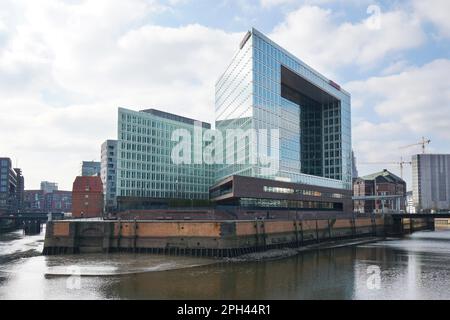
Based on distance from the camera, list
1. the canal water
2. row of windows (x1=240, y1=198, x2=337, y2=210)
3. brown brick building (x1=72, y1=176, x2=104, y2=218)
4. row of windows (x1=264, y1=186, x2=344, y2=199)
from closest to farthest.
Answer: the canal water, row of windows (x1=240, y1=198, x2=337, y2=210), row of windows (x1=264, y1=186, x2=344, y2=199), brown brick building (x1=72, y1=176, x2=104, y2=218)

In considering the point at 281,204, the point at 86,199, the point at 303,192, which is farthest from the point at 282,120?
the point at 86,199

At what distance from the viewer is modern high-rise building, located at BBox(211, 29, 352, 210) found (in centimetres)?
10769

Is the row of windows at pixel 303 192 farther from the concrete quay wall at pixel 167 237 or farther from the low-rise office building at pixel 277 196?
the concrete quay wall at pixel 167 237

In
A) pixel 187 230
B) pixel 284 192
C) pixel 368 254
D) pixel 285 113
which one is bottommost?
pixel 368 254

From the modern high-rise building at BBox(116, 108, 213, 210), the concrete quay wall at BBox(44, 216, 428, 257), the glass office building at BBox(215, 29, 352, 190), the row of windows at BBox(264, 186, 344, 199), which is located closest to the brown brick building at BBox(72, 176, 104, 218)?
the modern high-rise building at BBox(116, 108, 213, 210)

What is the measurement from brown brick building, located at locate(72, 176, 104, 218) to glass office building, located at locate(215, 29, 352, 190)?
50828 mm

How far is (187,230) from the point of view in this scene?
74.6 metres

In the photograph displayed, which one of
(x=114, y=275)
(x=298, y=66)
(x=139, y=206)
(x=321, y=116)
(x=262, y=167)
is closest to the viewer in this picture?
(x=114, y=275)

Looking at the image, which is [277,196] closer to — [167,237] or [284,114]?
[284,114]

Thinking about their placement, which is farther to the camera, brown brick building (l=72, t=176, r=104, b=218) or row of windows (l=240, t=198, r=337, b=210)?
brown brick building (l=72, t=176, r=104, b=218)

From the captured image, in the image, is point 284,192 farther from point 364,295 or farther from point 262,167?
point 364,295

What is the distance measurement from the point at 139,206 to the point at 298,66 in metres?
63.1

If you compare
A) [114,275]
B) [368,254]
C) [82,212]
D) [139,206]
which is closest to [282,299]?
[114,275]

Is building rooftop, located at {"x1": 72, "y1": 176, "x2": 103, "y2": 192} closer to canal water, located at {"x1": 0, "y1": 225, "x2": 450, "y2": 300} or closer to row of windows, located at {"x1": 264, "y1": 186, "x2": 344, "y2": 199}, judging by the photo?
row of windows, located at {"x1": 264, "y1": 186, "x2": 344, "y2": 199}
